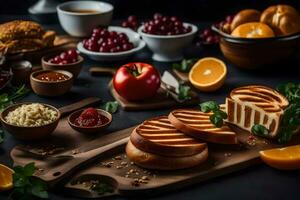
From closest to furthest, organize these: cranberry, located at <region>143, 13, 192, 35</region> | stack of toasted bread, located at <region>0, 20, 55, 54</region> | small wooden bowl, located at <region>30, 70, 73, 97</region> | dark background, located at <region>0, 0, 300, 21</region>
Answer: small wooden bowl, located at <region>30, 70, 73, 97</region>, stack of toasted bread, located at <region>0, 20, 55, 54</region>, cranberry, located at <region>143, 13, 192, 35</region>, dark background, located at <region>0, 0, 300, 21</region>

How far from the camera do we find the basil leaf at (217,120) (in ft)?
6.23

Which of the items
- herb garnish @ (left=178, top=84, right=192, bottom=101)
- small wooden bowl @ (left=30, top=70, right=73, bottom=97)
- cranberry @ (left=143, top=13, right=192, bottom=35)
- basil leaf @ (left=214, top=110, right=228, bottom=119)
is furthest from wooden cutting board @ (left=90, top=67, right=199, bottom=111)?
cranberry @ (left=143, top=13, right=192, bottom=35)

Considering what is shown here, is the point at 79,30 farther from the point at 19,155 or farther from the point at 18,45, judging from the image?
the point at 19,155

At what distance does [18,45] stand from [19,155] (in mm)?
766

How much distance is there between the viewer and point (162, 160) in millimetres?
1735

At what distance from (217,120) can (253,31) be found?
663 mm

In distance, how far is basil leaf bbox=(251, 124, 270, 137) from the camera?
1.92m

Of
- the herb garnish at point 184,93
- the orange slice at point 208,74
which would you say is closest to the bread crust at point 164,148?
the herb garnish at point 184,93

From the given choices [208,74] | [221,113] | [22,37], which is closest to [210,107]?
[221,113]

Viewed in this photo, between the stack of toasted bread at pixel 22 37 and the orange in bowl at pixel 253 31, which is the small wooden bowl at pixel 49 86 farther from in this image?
the orange in bowl at pixel 253 31

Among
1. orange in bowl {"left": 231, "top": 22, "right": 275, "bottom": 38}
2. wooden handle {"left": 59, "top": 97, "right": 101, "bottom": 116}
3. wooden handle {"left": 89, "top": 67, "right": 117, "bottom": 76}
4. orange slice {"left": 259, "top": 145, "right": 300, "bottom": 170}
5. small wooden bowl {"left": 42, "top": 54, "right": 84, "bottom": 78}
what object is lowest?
wooden handle {"left": 89, "top": 67, "right": 117, "bottom": 76}

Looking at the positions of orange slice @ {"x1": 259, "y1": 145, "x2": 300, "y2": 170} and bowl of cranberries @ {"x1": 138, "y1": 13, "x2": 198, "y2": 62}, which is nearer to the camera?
orange slice @ {"x1": 259, "y1": 145, "x2": 300, "y2": 170}

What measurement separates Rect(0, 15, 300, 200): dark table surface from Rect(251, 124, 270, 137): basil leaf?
0.12m

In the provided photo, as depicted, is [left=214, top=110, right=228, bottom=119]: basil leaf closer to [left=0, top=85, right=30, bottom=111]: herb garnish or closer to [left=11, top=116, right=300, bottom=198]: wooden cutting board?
[left=11, top=116, right=300, bottom=198]: wooden cutting board
